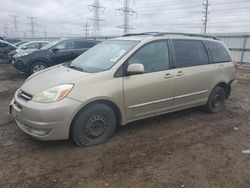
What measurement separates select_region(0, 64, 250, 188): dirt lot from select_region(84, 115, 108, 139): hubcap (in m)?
0.20

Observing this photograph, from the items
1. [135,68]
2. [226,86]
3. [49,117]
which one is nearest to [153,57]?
[135,68]

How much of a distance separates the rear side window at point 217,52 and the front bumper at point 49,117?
336cm

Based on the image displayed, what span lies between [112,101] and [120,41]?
142 cm

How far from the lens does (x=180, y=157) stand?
370 centimetres

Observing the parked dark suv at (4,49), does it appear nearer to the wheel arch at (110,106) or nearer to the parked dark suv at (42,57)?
the parked dark suv at (42,57)

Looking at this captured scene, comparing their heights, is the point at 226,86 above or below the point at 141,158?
above

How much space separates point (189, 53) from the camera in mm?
5074

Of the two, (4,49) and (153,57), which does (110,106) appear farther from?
(4,49)

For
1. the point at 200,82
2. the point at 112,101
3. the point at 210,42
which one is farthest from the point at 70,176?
the point at 210,42

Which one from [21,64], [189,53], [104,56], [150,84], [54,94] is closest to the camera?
[54,94]

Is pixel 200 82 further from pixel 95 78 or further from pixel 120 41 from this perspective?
pixel 95 78

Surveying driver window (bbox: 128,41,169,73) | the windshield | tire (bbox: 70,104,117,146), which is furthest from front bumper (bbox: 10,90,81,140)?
driver window (bbox: 128,41,169,73)

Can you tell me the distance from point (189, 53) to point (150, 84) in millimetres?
1300

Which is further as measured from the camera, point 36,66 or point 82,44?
point 82,44
